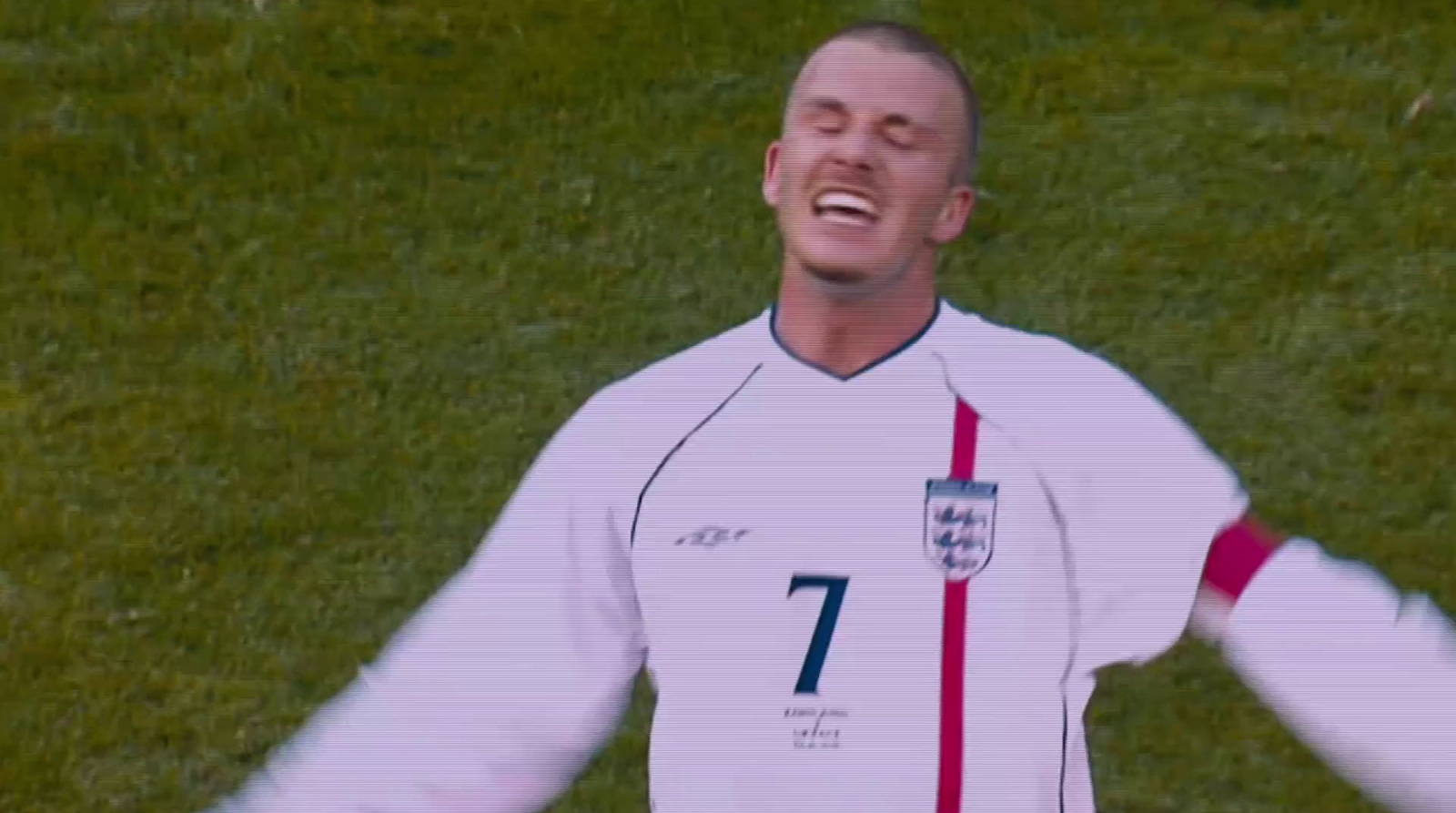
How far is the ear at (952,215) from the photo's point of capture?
2391 mm

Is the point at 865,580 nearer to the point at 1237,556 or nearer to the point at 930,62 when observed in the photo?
the point at 1237,556

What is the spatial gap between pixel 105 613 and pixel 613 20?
2111mm

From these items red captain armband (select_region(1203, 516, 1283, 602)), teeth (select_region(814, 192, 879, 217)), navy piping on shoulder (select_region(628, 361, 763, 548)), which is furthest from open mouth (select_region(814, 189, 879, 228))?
red captain armband (select_region(1203, 516, 1283, 602))

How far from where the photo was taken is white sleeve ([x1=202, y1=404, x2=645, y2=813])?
7.80 feet

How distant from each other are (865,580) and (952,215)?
0.50 metres

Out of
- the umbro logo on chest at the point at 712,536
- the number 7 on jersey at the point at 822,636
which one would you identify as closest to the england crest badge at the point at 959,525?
the number 7 on jersey at the point at 822,636

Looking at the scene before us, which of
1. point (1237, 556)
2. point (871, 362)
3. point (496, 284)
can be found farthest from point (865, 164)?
point (496, 284)

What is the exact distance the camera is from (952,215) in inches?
95.0

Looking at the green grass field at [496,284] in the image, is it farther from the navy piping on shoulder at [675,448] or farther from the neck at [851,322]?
the neck at [851,322]

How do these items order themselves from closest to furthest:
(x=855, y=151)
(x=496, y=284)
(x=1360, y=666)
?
(x=1360, y=666), (x=855, y=151), (x=496, y=284)

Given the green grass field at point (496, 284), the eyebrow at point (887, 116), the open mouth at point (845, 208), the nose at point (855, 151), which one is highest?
the eyebrow at point (887, 116)

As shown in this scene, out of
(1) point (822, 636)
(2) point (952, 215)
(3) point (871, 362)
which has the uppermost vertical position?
(2) point (952, 215)

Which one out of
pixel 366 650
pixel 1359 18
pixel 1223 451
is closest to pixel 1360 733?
pixel 1223 451

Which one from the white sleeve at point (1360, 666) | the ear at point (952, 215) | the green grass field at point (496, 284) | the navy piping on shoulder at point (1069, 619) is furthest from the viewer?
the green grass field at point (496, 284)
